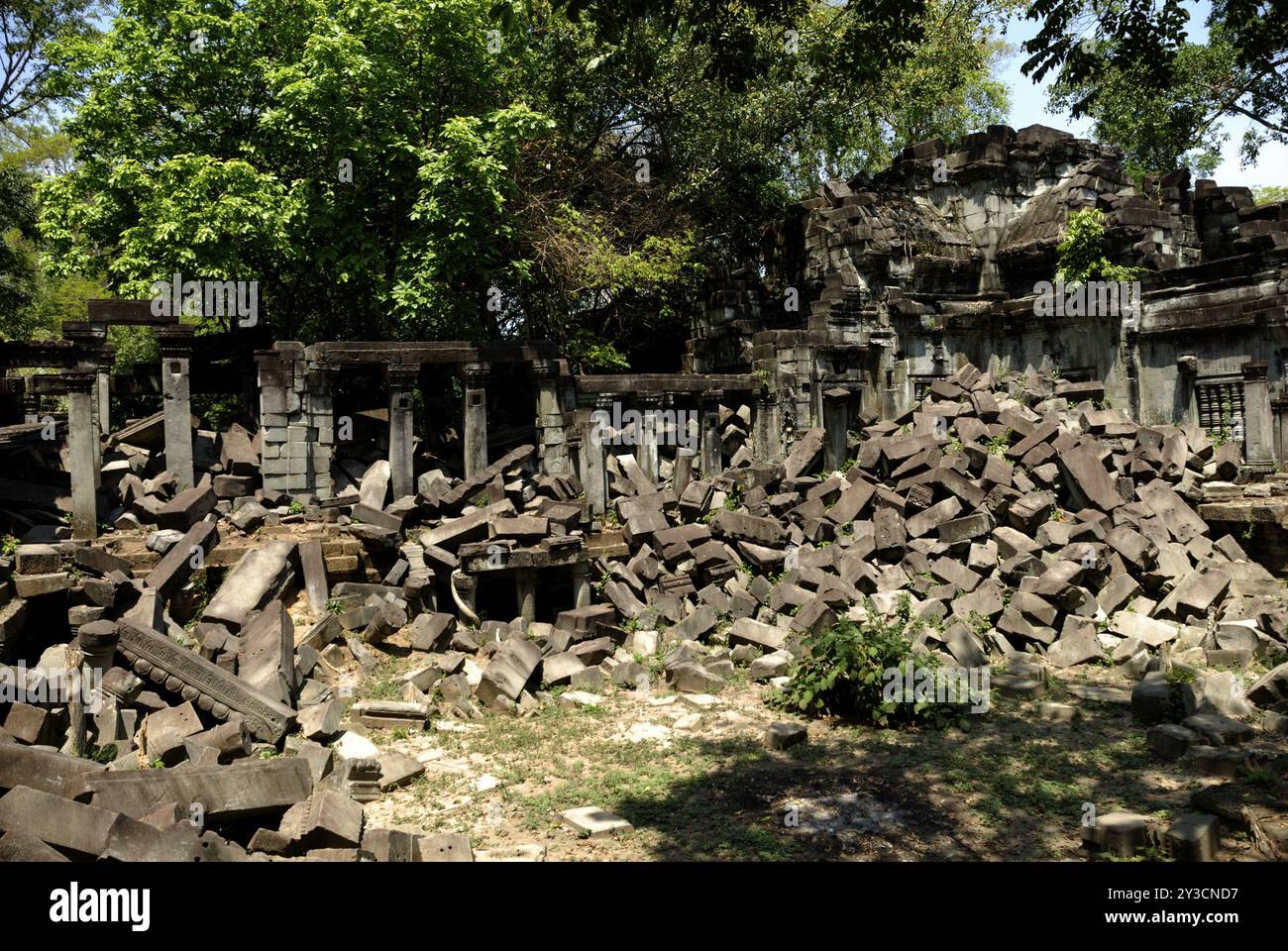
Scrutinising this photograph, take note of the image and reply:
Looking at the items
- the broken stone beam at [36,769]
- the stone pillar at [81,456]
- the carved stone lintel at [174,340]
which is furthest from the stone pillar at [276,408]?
the broken stone beam at [36,769]

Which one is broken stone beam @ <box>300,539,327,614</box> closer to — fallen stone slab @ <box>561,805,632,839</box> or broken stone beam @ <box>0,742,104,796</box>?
broken stone beam @ <box>0,742,104,796</box>

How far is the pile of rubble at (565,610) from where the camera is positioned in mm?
6223

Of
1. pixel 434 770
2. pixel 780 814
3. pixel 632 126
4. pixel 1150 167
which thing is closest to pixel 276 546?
pixel 434 770

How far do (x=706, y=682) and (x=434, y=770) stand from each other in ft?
10.5

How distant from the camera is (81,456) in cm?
1163

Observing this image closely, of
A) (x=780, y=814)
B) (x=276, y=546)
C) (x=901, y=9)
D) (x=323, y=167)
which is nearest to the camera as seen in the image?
(x=780, y=814)

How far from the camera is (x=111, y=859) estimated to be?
4934 mm

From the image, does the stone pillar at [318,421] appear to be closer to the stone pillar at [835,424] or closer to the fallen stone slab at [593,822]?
the stone pillar at [835,424]

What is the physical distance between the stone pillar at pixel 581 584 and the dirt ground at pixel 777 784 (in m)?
2.81

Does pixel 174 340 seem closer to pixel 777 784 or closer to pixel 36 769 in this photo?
pixel 36 769

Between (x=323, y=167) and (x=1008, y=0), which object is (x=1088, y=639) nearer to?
(x=323, y=167)

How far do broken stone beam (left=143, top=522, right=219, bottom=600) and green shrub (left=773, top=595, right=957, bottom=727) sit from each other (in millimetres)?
6604
